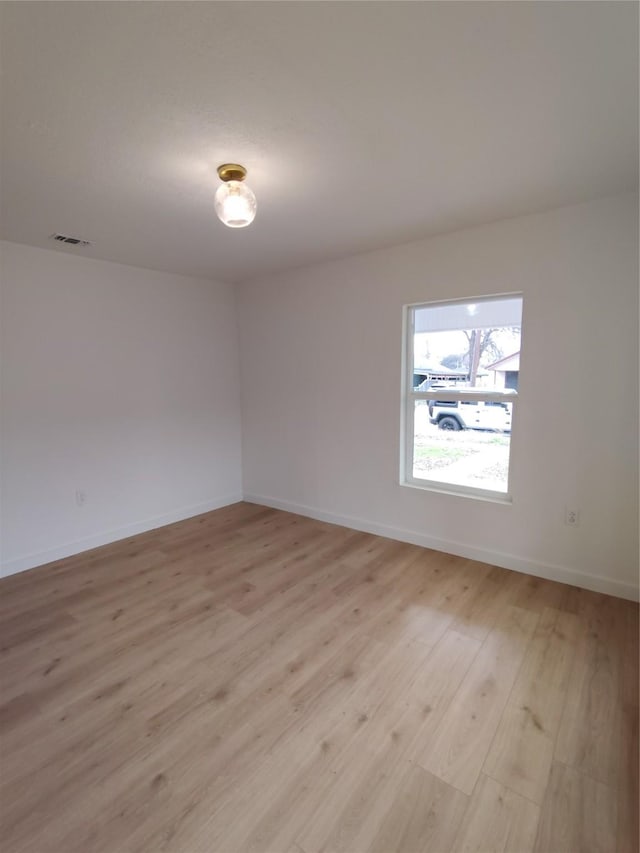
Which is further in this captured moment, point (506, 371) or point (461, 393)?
point (461, 393)

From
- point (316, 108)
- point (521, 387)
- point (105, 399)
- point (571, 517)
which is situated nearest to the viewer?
point (316, 108)

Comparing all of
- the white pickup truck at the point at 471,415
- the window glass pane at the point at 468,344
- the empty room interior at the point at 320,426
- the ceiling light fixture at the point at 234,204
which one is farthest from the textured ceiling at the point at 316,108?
the white pickup truck at the point at 471,415

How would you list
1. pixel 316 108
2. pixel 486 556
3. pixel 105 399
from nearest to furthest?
pixel 316 108
pixel 486 556
pixel 105 399

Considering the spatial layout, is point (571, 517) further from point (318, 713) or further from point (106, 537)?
point (106, 537)

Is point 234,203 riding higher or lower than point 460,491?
higher

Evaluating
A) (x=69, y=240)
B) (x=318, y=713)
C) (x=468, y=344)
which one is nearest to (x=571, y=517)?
(x=468, y=344)

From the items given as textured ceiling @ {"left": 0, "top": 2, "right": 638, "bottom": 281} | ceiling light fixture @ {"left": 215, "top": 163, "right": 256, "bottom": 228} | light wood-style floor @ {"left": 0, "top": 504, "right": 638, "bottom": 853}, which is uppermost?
textured ceiling @ {"left": 0, "top": 2, "right": 638, "bottom": 281}

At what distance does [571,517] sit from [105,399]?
3787 mm

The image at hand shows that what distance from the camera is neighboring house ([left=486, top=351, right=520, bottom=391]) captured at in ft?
9.36

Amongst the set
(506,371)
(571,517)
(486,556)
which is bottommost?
(486,556)

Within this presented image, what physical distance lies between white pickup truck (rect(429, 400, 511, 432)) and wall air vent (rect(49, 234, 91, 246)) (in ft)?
9.69

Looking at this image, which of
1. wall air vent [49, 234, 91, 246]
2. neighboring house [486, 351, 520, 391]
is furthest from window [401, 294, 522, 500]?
wall air vent [49, 234, 91, 246]

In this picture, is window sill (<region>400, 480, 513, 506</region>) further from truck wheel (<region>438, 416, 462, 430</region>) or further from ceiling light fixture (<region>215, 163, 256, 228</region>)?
ceiling light fixture (<region>215, 163, 256, 228</region>)

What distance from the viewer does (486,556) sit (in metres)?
3.04
